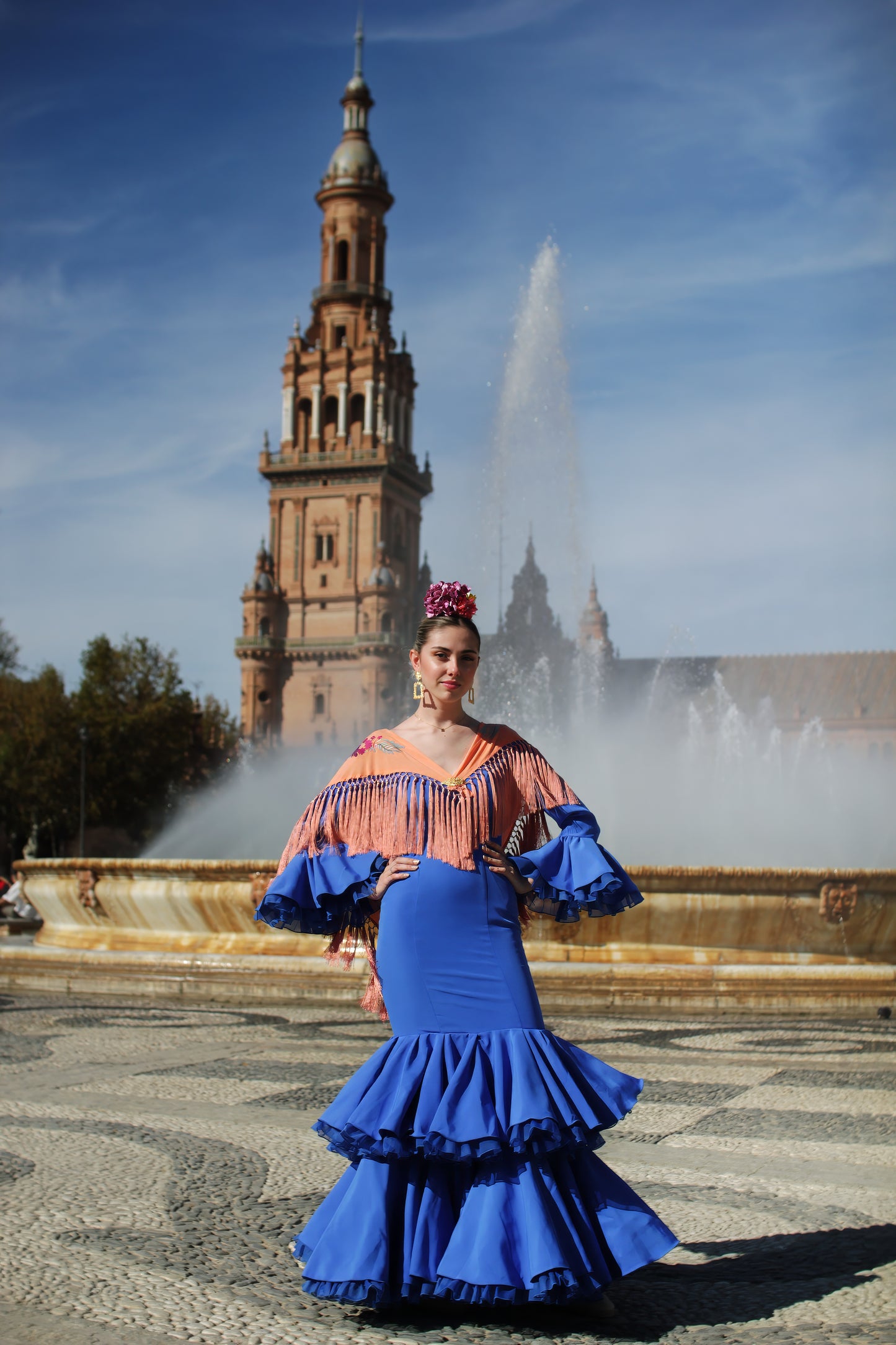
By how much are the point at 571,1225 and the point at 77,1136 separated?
2.41m

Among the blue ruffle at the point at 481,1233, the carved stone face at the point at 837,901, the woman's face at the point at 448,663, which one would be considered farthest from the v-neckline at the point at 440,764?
the carved stone face at the point at 837,901

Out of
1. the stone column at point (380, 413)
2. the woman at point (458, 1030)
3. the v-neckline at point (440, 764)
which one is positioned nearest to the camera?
the woman at point (458, 1030)

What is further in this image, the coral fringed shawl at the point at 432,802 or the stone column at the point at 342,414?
the stone column at the point at 342,414

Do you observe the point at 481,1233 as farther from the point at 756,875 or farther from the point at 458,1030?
Result: the point at 756,875

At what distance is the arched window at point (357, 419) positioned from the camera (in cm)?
8825

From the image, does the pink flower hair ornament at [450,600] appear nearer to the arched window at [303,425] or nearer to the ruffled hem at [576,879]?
the ruffled hem at [576,879]

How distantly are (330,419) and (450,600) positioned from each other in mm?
87446

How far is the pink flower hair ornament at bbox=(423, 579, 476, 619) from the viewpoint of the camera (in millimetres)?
3752

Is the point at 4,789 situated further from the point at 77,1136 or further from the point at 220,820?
the point at 77,1136

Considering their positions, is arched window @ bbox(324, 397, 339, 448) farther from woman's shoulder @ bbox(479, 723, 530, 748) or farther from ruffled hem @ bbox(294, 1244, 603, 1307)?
ruffled hem @ bbox(294, 1244, 603, 1307)

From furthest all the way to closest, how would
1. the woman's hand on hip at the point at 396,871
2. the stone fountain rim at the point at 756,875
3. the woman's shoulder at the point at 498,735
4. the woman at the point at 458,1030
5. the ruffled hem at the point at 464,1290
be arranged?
the stone fountain rim at the point at 756,875 → the woman's shoulder at the point at 498,735 → the woman's hand on hip at the point at 396,871 → the woman at the point at 458,1030 → the ruffled hem at the point at 464,1290

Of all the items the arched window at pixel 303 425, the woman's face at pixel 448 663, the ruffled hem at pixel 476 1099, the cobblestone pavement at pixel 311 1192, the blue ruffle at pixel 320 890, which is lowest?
the cobblestone pavement at pixel 311 1192

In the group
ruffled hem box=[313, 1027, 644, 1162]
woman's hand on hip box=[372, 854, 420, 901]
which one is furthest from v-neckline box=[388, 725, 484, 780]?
ruffled hem box=[313, 1027, 644, 1162]

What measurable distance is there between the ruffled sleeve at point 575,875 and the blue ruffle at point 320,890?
409 mm
